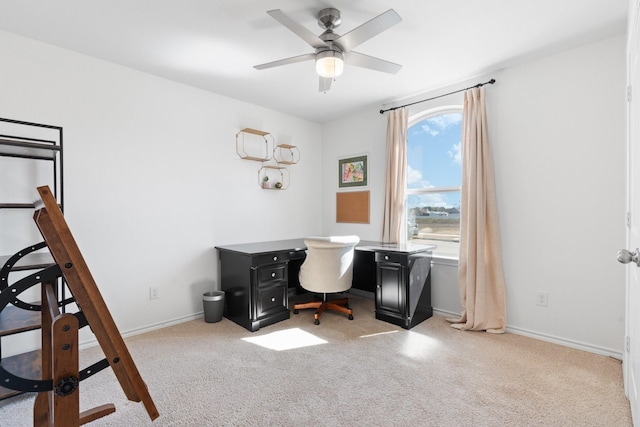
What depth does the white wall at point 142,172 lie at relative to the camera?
244cm

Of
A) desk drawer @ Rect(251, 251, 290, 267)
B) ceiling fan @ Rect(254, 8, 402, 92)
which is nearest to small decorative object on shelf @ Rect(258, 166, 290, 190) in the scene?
desk drawer @ Rect(251, 251, 290, 267)

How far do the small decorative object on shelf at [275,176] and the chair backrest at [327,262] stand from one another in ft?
3.85

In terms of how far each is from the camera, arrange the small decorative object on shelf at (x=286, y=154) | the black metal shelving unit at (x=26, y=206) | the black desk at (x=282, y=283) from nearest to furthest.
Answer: the black metal shelving unit at (x=26, y=206) → the black desk at (x=282, y=283) → the small decorative object on shelf at (x=286, y=154)

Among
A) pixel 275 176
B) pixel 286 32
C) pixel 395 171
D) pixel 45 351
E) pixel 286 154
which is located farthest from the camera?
pixel 286 154

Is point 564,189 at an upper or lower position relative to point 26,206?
upper

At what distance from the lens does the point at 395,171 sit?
11.8ft

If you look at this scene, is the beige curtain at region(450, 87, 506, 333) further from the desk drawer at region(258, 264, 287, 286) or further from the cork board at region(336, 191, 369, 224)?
the desk drawer at region(258, 264, 287, 286)

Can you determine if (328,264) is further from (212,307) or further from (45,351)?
(45,351)

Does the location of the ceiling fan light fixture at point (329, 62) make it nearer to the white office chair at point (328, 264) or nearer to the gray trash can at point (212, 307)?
the white office chair at point (328, 264)

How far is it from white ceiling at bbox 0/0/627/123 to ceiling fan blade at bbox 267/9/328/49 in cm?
22

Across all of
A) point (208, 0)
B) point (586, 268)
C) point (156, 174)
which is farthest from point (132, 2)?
point (586, 268)

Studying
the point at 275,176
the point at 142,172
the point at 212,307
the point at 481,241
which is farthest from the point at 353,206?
the point at 142,172

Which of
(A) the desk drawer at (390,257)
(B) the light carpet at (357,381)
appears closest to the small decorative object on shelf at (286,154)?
(A) the desk drawer at (390,257)

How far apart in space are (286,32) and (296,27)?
0.48m
